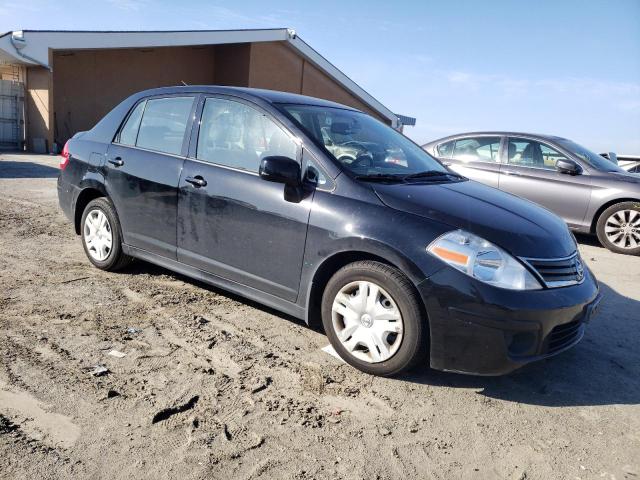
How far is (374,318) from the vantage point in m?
3.35

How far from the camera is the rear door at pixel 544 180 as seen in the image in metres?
8.15

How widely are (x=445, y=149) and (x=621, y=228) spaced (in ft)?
9.56

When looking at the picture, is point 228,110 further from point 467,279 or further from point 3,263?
point 3,263

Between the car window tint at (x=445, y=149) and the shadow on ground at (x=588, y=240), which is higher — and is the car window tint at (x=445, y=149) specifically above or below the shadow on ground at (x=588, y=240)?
above

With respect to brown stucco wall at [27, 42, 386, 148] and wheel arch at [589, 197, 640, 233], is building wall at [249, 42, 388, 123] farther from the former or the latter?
wheel arch at [589, 197, 640, 233]

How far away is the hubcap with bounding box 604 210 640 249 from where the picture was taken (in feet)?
25.6

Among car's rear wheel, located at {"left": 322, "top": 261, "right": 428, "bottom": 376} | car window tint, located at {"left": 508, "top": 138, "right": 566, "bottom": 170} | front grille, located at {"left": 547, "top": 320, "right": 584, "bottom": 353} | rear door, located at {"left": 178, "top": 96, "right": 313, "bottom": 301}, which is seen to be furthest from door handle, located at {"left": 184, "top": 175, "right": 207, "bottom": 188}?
car window tint, located at {"left": 508, "top": 138, "right": 566, "bottom": 170}

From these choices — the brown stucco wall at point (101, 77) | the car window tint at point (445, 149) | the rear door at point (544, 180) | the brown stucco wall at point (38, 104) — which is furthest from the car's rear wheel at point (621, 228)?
the brown stucco wall at point (101, 77)

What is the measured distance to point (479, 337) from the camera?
121 inches

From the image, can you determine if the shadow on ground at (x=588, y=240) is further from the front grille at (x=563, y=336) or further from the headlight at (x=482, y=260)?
the headlight at (x=482, y=260)

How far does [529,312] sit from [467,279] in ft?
1.26

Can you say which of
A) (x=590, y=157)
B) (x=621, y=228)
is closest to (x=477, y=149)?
(x=590, y=157)

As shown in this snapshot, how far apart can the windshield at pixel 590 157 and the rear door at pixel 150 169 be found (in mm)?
6216

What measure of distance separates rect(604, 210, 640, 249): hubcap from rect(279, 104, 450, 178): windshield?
4552 millimetres
